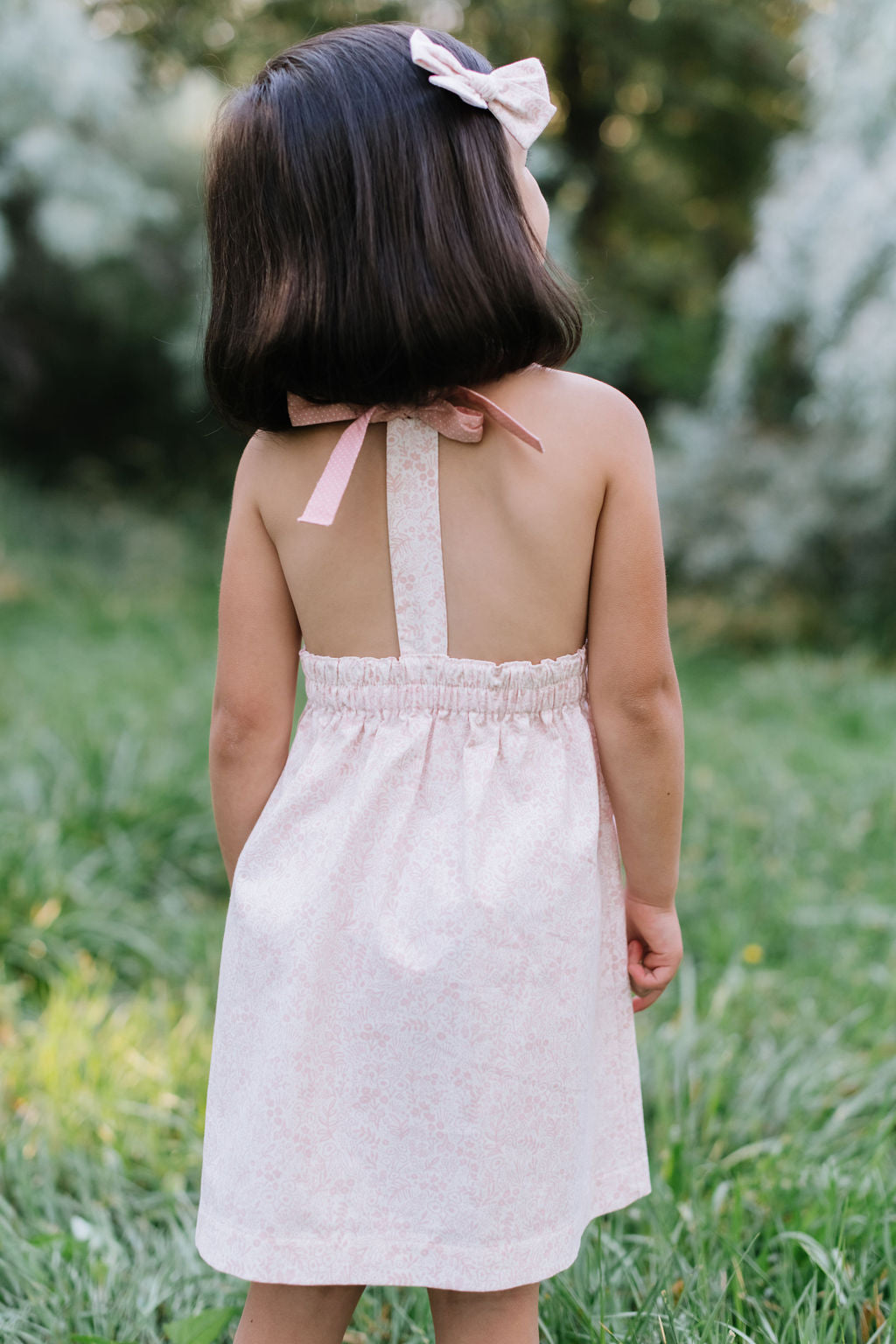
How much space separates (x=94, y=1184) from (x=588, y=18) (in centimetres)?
1035

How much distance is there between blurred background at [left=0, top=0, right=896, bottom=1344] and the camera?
1.80m

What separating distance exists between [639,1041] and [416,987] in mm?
1331

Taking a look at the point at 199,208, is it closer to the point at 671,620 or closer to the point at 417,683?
the point at 671,620

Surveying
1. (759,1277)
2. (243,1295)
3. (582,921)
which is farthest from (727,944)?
(582,921)

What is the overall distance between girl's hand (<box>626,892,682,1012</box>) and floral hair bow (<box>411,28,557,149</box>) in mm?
830

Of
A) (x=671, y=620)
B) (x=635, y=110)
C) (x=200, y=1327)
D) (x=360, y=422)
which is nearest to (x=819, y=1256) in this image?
(x=200, y=1327)

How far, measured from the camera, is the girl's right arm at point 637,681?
1198 mm

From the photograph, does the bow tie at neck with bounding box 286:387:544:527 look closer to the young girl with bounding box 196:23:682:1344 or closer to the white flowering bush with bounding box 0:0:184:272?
the young girl with bounding box 196:23:682:1344

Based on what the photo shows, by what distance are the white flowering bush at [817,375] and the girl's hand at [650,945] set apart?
14.9ft

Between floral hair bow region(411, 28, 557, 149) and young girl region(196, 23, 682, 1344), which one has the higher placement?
floral hair bow region(411, 28, 557, 149)

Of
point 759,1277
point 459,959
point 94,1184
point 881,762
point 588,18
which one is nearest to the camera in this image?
point 459,959

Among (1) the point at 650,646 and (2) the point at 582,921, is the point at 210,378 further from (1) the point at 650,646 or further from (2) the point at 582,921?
(2) the point at 582,921

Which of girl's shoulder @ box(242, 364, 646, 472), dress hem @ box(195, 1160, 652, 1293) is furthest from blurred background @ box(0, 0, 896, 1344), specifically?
dress hem @ box(195, 1160, 652, 1293)

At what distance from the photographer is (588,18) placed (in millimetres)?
10016
